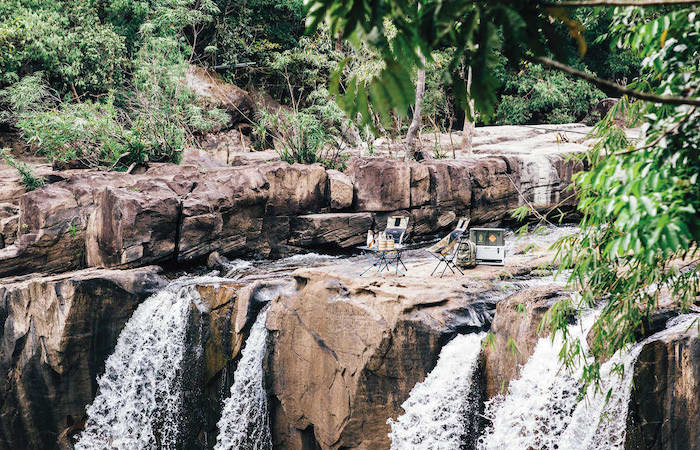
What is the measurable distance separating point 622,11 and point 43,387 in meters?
8.62

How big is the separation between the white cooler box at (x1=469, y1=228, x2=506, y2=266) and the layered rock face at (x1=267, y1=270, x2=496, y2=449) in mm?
1096

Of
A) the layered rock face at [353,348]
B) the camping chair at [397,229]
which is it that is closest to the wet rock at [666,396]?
the layered rock face at [353,348]

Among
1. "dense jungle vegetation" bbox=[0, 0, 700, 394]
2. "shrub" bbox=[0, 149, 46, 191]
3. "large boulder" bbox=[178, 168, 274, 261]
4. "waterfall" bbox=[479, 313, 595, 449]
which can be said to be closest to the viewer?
"dense jungle vegetation" bbox=[0, 0, 700, 394]

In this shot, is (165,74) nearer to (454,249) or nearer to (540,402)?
(454,249)

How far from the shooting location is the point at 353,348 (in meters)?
7.32

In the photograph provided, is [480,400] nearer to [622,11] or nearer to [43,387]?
[622,11]

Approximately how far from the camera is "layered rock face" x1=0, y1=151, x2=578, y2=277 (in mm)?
9570

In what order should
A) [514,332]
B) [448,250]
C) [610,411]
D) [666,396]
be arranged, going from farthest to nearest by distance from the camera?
[448,250] → [514,332] → [610,411] → [666,396]

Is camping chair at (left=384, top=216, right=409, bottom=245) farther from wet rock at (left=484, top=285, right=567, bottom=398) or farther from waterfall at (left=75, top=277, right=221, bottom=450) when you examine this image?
waterfall at (left=75, top=277, right=221, bottom=450)

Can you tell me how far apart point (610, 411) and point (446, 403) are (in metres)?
1.90

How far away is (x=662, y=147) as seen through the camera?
2.72 metres

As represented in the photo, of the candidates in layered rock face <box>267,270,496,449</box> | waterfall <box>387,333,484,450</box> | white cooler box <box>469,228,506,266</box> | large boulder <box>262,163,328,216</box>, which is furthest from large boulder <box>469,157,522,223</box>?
waterfall <box>387,333,484,450</box>

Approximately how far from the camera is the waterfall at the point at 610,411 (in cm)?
532

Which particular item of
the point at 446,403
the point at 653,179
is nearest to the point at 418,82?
the point at 446,403
